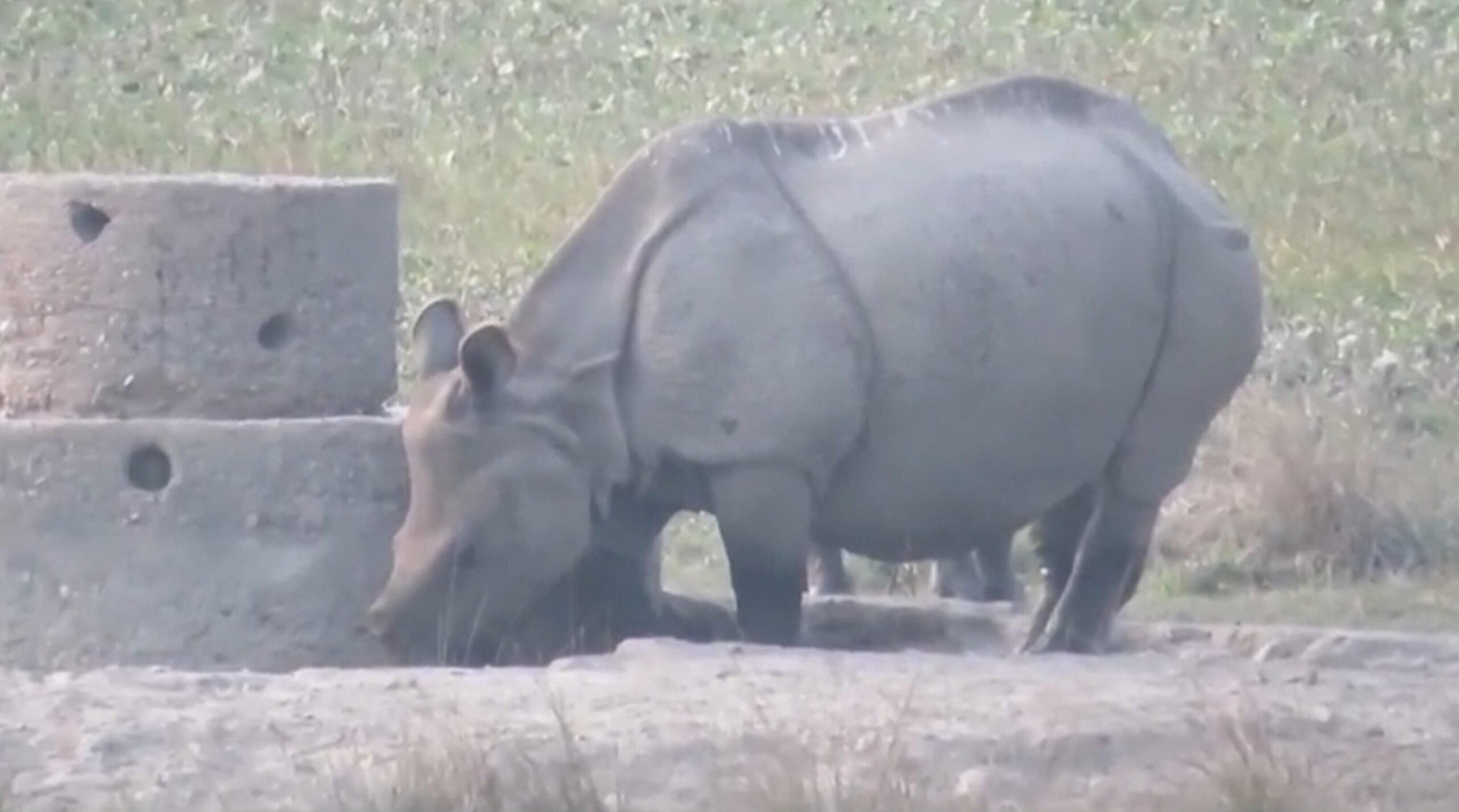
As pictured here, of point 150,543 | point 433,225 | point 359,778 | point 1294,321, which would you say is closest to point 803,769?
point 359,778

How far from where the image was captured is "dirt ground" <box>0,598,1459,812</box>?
6.70m

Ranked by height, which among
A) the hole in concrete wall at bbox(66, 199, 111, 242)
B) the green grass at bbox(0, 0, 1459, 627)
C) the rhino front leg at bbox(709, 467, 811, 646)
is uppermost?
the hole in concrete wall at bbox(66, 199, 111, 242)

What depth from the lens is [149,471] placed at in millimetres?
8961

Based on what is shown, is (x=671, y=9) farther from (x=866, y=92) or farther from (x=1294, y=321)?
(x=1294, y=321)

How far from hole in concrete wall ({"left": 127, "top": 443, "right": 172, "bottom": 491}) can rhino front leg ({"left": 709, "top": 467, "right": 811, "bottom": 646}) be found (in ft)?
4.76

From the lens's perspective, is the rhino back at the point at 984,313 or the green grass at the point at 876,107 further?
the green grass at the point at 876,107

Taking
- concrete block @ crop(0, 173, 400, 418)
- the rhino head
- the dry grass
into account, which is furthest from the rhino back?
the dry grass

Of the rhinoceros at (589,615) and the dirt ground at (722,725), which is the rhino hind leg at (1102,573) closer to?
the rhinoceros at (589,615)

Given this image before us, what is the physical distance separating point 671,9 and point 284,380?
16.8m

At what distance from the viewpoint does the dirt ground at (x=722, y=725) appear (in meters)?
6.70

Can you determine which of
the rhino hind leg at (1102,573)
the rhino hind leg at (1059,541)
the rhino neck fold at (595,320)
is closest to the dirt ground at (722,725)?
the rhino neck fold at (595,320)

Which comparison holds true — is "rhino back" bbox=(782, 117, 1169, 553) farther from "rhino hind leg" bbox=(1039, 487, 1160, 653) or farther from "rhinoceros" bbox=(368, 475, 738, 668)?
"rhinoceros" bbox=(368, 475, 738, 668)

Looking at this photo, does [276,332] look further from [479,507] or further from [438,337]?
[479,507]

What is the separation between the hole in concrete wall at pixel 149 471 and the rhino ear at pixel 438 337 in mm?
714
